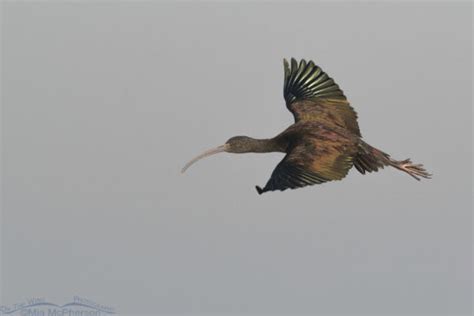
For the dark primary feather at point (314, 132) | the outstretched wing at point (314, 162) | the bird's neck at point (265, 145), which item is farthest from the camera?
the bird's neck at point (265, 145)

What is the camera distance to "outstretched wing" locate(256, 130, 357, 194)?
23906mm

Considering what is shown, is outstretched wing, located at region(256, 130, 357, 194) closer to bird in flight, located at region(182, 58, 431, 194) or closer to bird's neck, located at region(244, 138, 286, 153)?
bird in flight, located at region(182, 58, 431, 194)

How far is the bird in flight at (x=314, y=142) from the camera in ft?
80.3

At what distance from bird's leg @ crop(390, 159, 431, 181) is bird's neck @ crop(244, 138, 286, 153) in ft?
10.2

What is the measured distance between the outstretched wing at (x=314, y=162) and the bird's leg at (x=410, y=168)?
172cm

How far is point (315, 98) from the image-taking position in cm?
2867

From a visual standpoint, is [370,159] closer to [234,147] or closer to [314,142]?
[314,142]

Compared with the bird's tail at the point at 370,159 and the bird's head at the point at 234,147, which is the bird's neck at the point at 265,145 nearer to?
the bird's head at the point at 234,147

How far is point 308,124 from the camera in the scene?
1070 inches

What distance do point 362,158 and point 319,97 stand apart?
3.20 m

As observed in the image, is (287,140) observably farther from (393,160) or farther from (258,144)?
(393,160)

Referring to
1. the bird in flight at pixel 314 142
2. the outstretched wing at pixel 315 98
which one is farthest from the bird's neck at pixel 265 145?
the outstretched wing at pixel 315 98

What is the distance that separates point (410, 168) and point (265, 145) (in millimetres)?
4025

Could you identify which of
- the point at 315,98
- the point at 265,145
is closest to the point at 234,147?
the point at 265,145
